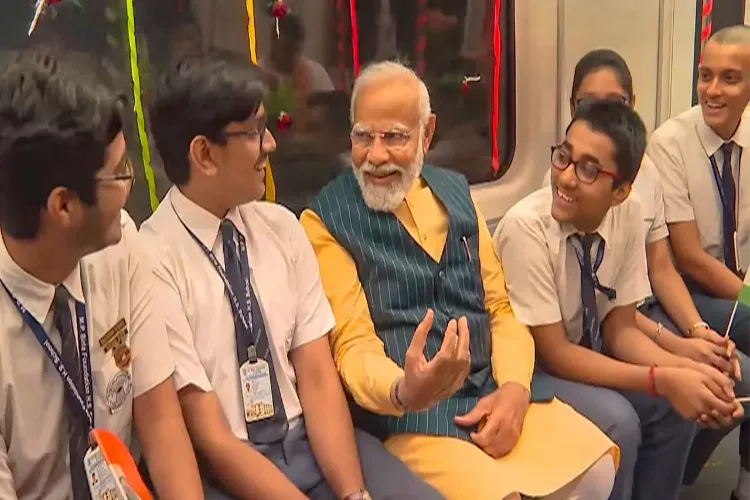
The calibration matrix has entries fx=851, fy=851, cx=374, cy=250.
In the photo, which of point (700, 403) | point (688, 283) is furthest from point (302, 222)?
point (688, 283)

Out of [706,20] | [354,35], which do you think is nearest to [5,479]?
[354,35]

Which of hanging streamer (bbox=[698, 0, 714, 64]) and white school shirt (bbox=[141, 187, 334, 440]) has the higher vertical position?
hanging streamer (bbox=[698, 0, 714, 64])

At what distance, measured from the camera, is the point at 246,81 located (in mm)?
1982

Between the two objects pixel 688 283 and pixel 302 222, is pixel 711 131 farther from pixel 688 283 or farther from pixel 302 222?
pixel 302 222

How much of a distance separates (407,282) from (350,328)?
20cm

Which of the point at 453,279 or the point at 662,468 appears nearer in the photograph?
the point at 453,279

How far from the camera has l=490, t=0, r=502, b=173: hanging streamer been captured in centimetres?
331

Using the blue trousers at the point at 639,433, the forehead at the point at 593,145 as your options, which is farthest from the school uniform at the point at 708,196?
the forehead at the point at 593,145

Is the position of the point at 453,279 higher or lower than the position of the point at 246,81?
lower

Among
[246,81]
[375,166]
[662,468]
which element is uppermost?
[246,81]

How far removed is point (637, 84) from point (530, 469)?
224 centimetres

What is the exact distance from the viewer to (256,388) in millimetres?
2045

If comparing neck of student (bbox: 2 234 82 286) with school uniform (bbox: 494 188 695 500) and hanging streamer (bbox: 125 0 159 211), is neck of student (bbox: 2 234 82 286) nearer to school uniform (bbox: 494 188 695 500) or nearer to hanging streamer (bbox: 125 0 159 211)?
hanging streamer (bbox: 125 0 159 211)

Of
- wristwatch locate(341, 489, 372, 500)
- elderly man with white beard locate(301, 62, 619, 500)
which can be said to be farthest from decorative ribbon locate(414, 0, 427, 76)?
wristwatch locate(341, 489, 372, 500)
